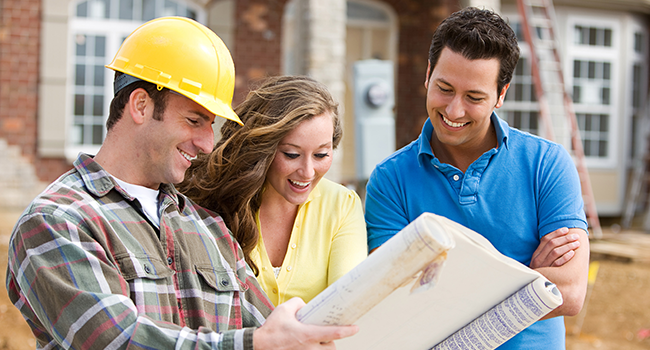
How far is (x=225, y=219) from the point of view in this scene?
203cm

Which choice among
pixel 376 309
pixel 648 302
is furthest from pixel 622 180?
pixel 376 309

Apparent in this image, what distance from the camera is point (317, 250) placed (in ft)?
6.69

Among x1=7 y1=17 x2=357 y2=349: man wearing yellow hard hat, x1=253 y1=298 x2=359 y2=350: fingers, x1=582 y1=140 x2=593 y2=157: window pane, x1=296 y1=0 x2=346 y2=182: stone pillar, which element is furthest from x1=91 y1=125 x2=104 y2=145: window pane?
x1=582 y1=140 x2=593 y2=157: window pane

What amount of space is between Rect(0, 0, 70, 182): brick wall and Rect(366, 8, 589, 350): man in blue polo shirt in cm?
707

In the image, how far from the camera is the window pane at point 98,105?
8.30m

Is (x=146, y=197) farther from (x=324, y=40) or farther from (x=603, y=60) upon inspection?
(x=603, y=60)

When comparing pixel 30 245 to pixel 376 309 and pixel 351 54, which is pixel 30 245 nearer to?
pixel 376 309

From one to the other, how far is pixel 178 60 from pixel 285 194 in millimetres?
653

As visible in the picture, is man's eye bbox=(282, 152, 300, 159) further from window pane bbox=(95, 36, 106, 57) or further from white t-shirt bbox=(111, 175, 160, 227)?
window pane bbox=(95, 36, 106, 57)

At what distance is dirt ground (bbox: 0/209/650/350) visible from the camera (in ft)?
15.3

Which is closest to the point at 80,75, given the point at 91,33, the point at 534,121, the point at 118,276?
the point at 91,33

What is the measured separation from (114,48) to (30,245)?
7517 millimetres

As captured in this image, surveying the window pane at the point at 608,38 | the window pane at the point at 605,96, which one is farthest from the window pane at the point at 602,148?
the window pane at the point at 608,38

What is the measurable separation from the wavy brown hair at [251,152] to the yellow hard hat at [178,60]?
1.11ft
